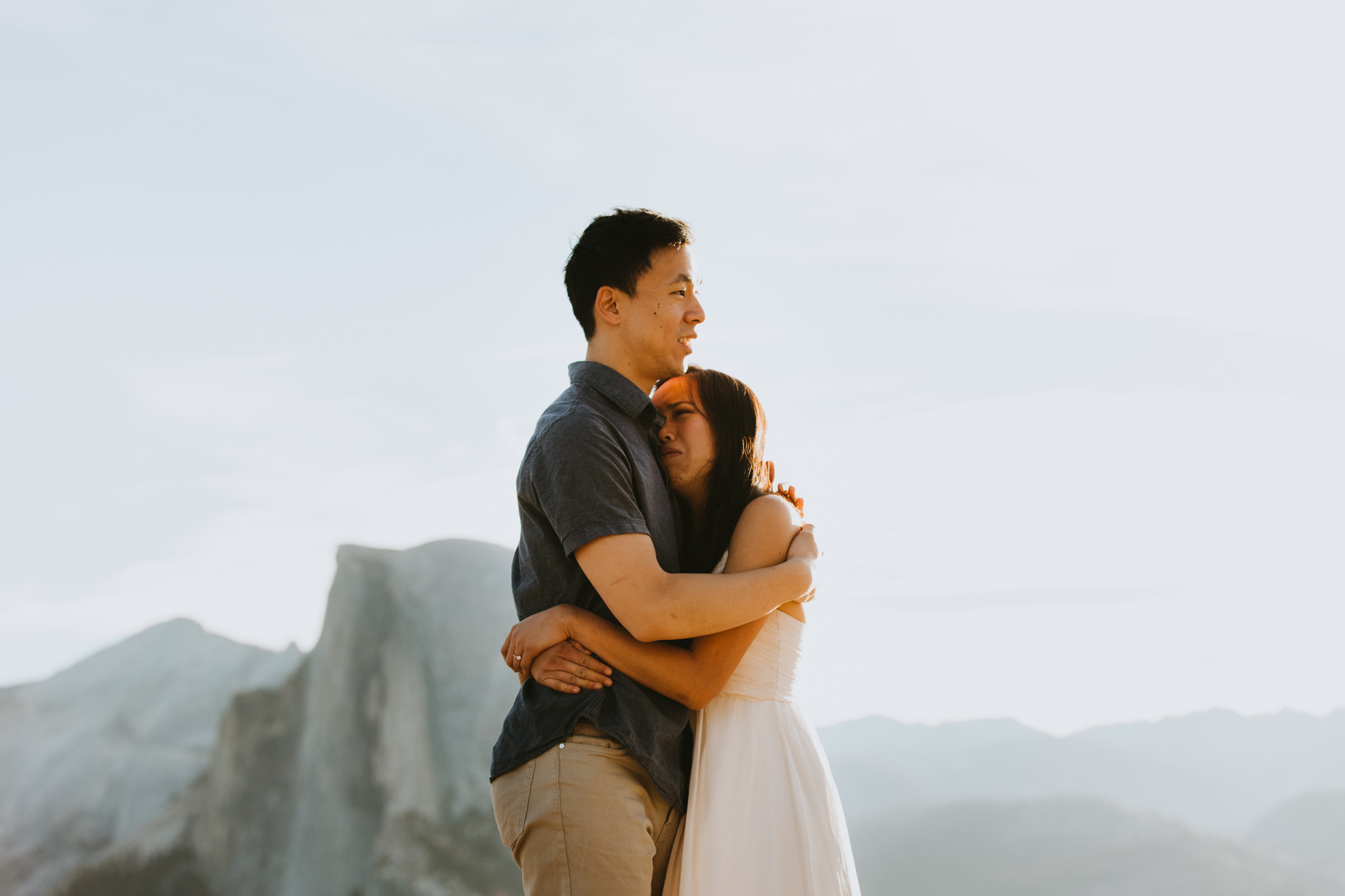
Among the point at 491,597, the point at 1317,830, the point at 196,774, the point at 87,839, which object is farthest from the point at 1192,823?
the point at 87,839

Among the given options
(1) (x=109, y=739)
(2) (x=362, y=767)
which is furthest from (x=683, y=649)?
(1) (x=109, y=739)

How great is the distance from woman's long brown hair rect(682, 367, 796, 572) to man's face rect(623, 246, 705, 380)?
0.45 ft

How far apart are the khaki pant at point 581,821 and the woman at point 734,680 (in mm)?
132

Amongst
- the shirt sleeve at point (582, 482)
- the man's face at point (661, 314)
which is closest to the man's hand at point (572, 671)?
the shirt sleeve at point (582, 482)

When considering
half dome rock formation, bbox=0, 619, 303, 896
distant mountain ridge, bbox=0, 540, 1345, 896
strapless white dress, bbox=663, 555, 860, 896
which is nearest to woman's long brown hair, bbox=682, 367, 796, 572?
strapless white dress, bbox=663, 555, 860, 896

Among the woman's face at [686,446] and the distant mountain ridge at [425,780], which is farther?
the distant mountain ridge at [425,780]

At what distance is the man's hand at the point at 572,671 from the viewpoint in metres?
1.99

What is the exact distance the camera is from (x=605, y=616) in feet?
6.82

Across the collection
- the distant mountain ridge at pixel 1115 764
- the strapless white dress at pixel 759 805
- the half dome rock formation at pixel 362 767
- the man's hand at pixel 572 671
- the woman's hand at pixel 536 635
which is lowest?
the distant mountain ridge at pixel 1115 764

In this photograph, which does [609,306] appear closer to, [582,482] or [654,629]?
[582,482]

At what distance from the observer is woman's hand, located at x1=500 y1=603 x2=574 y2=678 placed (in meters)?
2.02

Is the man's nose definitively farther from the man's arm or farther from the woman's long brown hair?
the man's arm

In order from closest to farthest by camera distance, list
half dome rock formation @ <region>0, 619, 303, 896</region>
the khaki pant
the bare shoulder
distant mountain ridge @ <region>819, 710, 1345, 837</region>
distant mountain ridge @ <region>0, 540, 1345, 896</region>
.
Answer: the khaki pant < the bare shoulder < distant mountain ridge @ <region>0, 540, 1345, 896</region> < half dome rock formation @ <region>0, 619, 303, 896</region> < distant mountain ridge @ <region>819, 710, 1345, 837</region>

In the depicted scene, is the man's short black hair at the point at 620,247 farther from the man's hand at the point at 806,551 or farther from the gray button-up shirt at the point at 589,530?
the man's hand at the point at 806,551
